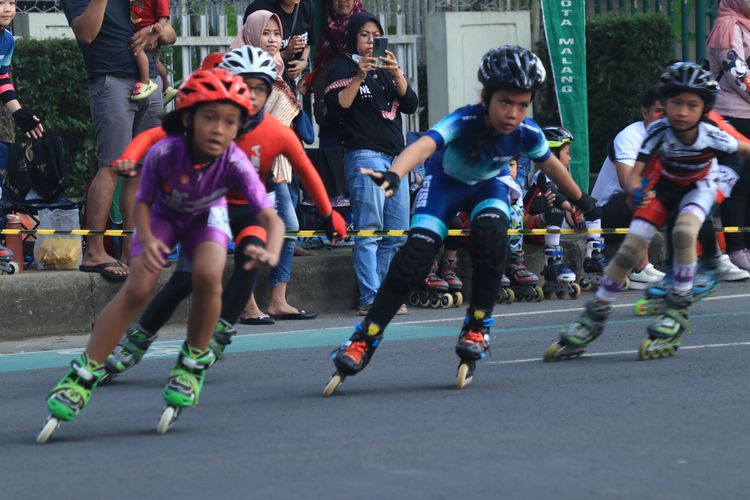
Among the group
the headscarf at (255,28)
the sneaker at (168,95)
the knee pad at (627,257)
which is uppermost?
the headscarf at (255,28)

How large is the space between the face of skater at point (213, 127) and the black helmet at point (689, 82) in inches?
127

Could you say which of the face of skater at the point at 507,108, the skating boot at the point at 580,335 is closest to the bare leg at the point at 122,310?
the face of skater at the point at 507,108

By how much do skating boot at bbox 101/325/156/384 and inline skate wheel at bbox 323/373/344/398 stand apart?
3.44 ft

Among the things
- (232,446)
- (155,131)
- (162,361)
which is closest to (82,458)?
(232,446)

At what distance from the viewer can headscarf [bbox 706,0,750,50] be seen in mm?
13172

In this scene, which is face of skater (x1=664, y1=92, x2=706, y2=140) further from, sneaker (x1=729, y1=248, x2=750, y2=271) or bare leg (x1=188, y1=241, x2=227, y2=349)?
sneaker (x1=729, y1=248, x2=750, y2=271)

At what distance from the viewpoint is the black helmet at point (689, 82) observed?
863cm

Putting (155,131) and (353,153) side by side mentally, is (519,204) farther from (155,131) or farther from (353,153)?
(155,131)

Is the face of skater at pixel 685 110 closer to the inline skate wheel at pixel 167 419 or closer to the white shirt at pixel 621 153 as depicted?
the white shirt at pixel 621 153

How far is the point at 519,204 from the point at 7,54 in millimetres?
4406

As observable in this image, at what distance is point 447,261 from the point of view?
474 inches

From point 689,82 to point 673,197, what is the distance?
0.74 metres

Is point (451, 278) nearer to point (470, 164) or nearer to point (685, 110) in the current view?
point (685, 110)

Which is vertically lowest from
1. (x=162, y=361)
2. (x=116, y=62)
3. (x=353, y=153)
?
(x=162, y=361)
